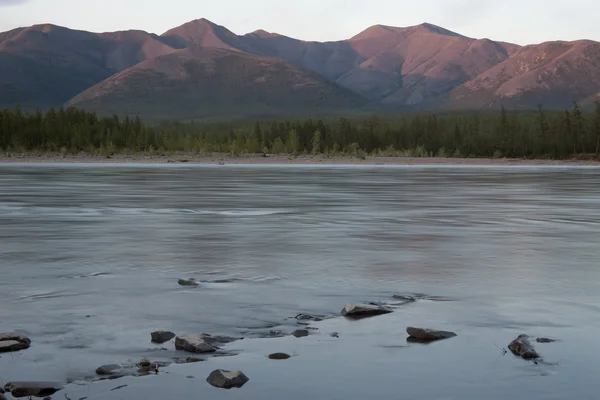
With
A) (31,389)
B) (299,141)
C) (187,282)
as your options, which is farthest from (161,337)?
(299,141)

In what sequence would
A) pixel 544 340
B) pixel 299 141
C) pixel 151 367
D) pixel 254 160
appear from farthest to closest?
1. pixel 299 141
2. pixel 254 160
3. pixel 544 340
4. pixel 151 367

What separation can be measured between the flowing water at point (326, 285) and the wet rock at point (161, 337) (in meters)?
0.17

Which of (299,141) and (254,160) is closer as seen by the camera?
(254,160)

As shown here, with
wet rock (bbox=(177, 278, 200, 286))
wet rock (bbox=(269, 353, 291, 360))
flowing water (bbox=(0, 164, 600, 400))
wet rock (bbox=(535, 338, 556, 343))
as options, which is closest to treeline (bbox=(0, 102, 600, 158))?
flowing water (bbox=(0, 164, 600, 400))

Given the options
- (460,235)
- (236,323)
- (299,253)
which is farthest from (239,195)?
(236,323)

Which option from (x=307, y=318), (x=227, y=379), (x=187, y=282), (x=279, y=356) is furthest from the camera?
(x=187, y=282)

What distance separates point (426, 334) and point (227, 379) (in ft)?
10.6

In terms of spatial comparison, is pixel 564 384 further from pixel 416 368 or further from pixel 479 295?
pixel 479 295

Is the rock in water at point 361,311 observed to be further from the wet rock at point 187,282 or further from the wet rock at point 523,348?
the wet rock at point 187,282

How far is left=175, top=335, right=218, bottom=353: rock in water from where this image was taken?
11.8 meters

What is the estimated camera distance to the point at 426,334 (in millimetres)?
12555

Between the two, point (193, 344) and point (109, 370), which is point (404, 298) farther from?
point (109, 370)

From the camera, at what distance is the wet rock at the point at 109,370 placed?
35.3 ft

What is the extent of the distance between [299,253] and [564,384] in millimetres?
11876
